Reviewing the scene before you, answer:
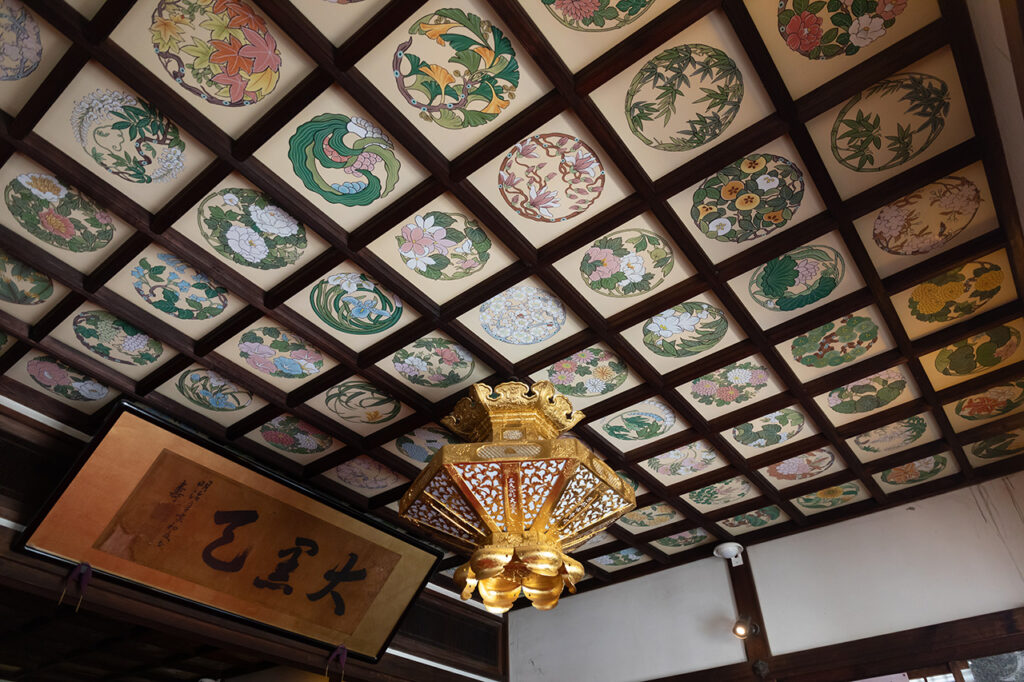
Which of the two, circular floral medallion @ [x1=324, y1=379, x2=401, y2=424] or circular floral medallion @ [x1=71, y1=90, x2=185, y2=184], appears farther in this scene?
circular floral medallion @ [x1=324, y1=379, x2=401, y2=424]

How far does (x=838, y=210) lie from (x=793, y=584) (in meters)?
3.39

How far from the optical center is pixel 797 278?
3.35 metres

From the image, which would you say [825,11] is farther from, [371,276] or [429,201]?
[371,276]

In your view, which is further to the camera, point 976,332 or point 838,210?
point 976,332

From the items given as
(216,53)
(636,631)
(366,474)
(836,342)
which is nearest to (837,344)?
(836,342)

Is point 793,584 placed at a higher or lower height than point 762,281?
lower

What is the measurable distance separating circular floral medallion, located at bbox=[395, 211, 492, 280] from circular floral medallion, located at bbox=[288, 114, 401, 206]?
235mm

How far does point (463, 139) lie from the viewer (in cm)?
275

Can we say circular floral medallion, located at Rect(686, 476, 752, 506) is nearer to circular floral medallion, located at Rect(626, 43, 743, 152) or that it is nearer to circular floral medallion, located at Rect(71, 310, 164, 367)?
circular floral medallion, located at Rect(626, 43, 743, 152)

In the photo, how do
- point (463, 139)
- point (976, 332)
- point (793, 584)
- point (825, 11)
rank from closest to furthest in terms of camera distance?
point (825, 11)
point (463, 139)
point (976, 332)
point (793, 584)

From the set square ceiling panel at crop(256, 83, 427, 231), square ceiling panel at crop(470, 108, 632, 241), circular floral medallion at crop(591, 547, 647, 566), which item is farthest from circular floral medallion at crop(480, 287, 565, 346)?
circular floral medallion at crop(591, 547, 647, 566)

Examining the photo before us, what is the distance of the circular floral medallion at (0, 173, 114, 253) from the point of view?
2.82 m

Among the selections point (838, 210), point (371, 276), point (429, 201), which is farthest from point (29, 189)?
point (838, 210)

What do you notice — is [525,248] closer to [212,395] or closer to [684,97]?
[684,97]
